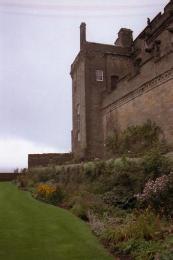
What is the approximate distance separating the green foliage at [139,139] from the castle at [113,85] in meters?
0.76

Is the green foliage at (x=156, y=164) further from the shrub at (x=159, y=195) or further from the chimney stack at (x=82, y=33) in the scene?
the chimney stack at (x=82, y=33)

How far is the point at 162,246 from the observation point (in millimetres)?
9461

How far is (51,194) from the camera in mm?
19391

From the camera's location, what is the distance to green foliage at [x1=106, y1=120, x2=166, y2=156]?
2631cm

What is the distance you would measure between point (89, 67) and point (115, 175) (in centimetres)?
2201

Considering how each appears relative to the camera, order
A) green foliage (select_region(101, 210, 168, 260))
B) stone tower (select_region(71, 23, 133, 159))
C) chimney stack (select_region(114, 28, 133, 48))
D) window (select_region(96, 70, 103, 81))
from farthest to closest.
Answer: chimney stack (select_region(114, 28, 133, 48)), window (select_region(96, 70, 103, 81)), stone tower (select_region(71, 23, 133, 159)), green foliage (select_region(101, 210, 168, 260))

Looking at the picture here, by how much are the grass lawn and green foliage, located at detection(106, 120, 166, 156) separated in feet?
36.4

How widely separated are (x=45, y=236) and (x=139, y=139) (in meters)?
17.0

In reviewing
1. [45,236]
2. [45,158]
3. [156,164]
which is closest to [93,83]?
[45,158]

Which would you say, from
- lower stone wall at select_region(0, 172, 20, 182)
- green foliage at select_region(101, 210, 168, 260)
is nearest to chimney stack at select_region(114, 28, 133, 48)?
lower stone wall at select_region(0, 172, 20, 182)

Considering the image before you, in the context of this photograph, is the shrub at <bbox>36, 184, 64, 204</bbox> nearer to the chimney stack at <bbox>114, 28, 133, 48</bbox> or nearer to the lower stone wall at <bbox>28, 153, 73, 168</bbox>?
the lower stone wall at <bbox>28, 153, 73, 168</bbox>

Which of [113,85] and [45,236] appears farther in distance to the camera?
[113,85]

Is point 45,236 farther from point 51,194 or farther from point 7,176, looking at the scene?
point 7,176

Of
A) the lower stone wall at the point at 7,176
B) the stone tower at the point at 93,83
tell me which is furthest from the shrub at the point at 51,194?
the stone tower at the point at 93,83
